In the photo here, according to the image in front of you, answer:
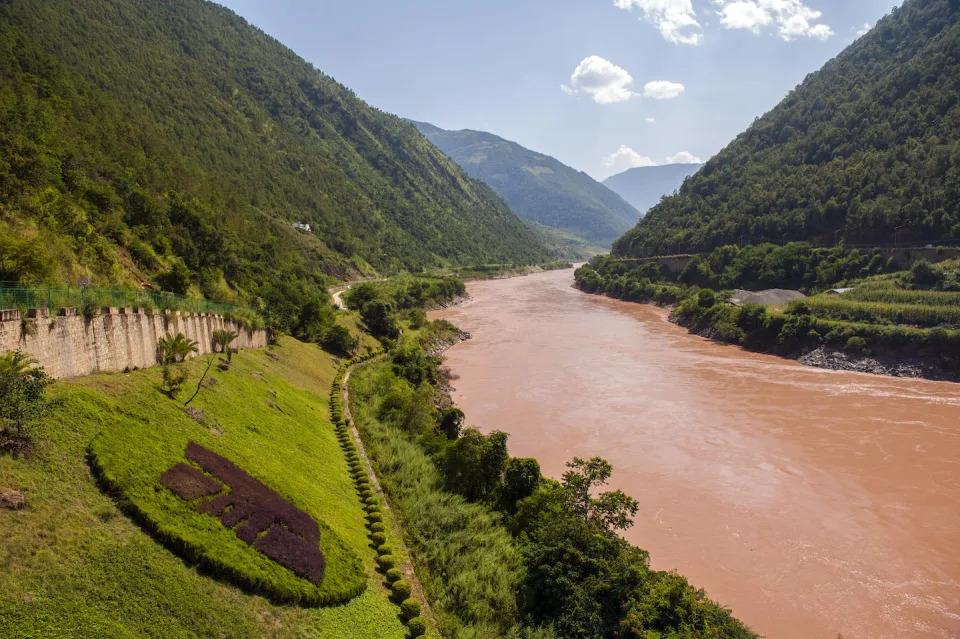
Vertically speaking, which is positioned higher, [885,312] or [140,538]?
[885,312]

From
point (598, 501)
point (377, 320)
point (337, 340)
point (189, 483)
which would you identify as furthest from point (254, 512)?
point (377, 320)

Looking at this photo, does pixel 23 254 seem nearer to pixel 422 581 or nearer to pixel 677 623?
pixel 422 581

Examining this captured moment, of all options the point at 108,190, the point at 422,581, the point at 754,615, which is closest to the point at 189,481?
the point at 422,581

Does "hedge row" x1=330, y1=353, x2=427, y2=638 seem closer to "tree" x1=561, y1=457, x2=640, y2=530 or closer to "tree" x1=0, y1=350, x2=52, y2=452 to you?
"tree" x1=561, y1=457, x2=640, y2=530

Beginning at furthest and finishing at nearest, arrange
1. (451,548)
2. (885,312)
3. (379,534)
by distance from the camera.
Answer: (885,312) → (451,548) → (379,534)

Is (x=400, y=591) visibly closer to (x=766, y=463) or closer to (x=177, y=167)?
(x=766, y=463)

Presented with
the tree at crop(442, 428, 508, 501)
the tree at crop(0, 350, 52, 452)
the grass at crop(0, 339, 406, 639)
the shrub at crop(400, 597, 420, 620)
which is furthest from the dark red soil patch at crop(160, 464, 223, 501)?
the tree at crop(442, 428, 508, 501)

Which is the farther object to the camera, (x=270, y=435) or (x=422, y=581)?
(x=270, y=435)

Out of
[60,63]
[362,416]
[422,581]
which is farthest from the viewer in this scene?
[60,63]
